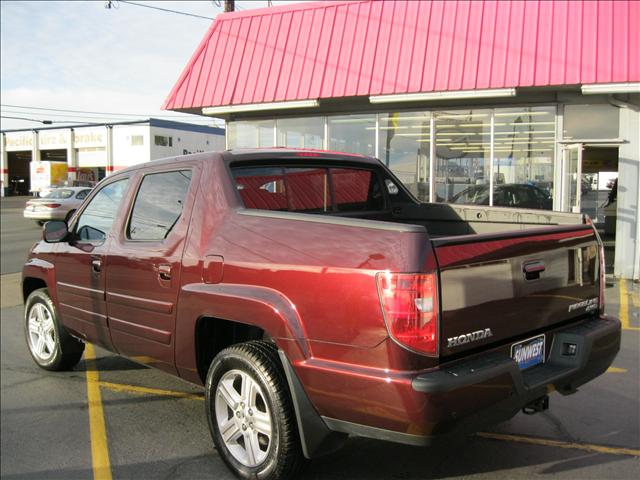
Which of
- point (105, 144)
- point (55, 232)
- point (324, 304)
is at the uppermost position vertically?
point (105, 144)

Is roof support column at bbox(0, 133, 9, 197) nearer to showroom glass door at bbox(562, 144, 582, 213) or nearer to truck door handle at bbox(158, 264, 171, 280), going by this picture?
showroom glass door at bbox(562, 144, 582, 213)

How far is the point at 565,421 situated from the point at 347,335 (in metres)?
2.42

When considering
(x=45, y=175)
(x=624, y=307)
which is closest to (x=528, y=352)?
(x=624, y=307)

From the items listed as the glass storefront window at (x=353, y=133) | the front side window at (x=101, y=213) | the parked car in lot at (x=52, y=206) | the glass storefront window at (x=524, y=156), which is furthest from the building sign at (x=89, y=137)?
the front side window at (x=101, y=213)

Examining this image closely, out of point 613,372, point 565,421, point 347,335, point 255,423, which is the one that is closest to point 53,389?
point 255,423

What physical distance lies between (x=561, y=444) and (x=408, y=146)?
901 centimetres

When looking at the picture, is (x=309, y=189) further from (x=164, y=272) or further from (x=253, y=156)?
(x=164, y=272)

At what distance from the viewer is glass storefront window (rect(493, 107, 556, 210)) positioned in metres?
11.0

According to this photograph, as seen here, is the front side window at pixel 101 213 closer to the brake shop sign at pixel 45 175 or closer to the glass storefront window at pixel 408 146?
the glass storefront window at pixel 408 146

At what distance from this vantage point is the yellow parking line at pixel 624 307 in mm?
7145

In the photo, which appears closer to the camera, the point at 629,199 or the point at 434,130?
the point at 629,199

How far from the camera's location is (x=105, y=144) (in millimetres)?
49656

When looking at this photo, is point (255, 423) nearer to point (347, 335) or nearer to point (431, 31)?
point (347, 335)

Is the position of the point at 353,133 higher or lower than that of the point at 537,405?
higher
